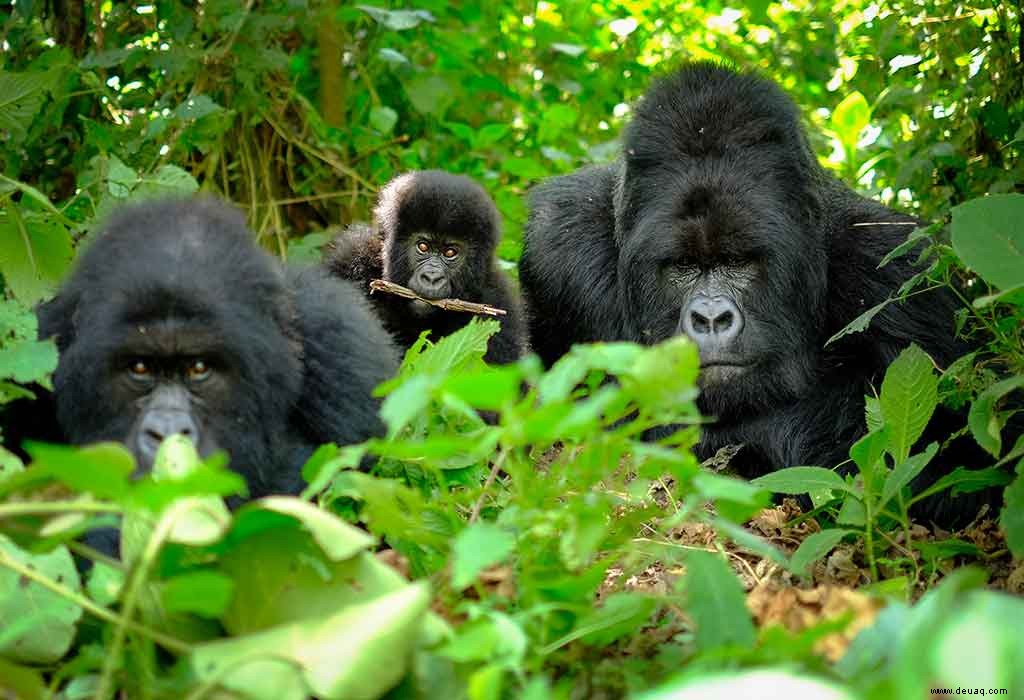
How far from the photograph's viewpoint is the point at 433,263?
522 centimetres

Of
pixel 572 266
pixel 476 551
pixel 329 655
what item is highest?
pixel 476 551

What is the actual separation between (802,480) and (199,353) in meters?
1.41

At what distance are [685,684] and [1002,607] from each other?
369 mm

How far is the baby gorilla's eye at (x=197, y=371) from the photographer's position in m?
2.81

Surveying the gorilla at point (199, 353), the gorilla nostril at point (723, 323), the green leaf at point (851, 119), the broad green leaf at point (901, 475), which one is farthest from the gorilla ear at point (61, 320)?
the green leaf at point (851, 119)

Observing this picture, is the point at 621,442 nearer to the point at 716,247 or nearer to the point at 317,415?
the point at 317,415

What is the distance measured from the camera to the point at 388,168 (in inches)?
243

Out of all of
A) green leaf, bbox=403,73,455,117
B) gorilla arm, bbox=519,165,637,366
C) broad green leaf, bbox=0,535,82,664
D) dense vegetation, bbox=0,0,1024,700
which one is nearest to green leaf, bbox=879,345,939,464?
dense vegetation, bbox=0,0,1024,700

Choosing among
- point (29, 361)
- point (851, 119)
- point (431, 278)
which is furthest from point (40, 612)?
point (851, 119)

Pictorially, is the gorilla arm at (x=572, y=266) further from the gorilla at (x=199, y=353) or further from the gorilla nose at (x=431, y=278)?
the gorilla at (x=199, y=353)

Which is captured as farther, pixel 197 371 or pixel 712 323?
pixel 712 323

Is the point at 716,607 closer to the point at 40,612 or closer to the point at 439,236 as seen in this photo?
the point at 40,612

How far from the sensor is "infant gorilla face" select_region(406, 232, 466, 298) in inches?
203

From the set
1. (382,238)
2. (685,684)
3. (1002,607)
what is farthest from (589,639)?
(382,238)
